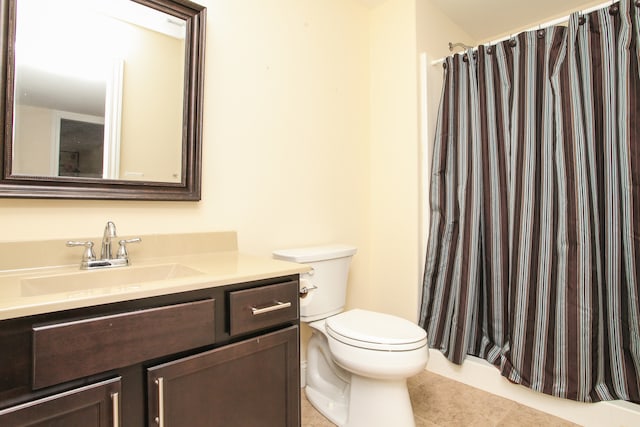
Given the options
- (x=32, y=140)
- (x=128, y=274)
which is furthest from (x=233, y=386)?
(x=32, y=140)

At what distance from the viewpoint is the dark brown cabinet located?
2.32 feet

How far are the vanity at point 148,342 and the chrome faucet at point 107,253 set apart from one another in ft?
0.15

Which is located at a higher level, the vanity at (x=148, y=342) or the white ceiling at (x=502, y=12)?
the white ceiling at (x=502, y=12)

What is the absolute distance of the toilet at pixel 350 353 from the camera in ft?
4.42

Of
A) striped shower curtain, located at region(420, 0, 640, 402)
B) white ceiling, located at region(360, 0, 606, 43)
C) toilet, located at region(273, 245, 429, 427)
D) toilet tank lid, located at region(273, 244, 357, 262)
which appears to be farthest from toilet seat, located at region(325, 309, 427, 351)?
white ceiling, located at region(360, 0, 606, 43)

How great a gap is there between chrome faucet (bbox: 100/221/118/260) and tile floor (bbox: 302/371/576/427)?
1.10 m

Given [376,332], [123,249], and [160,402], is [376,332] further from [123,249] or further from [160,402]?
[123,249]

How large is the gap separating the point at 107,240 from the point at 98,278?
0.15 meters

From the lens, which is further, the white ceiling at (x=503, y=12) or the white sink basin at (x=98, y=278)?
the white ceiling at (x=503, y=12)

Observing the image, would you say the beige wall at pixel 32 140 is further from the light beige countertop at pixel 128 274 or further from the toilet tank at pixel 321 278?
the toilet tank at pixel 321 278

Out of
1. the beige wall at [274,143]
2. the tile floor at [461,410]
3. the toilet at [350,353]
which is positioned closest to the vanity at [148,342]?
the beige wall at [274,143]

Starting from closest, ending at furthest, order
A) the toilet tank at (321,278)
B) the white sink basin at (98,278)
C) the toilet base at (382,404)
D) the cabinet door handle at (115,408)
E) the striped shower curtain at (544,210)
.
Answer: the cabinet door handle at (115,408)
the white sink basin at (98,278)
the toilet base at (382,404)
the striped shower curtain at (544,210)
the toilet tank at (321,278)

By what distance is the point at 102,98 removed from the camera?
1.24 metres

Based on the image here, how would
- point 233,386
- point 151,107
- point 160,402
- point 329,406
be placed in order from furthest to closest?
point 329,406 → point 151,107 → point 233,386 → point 160,402
